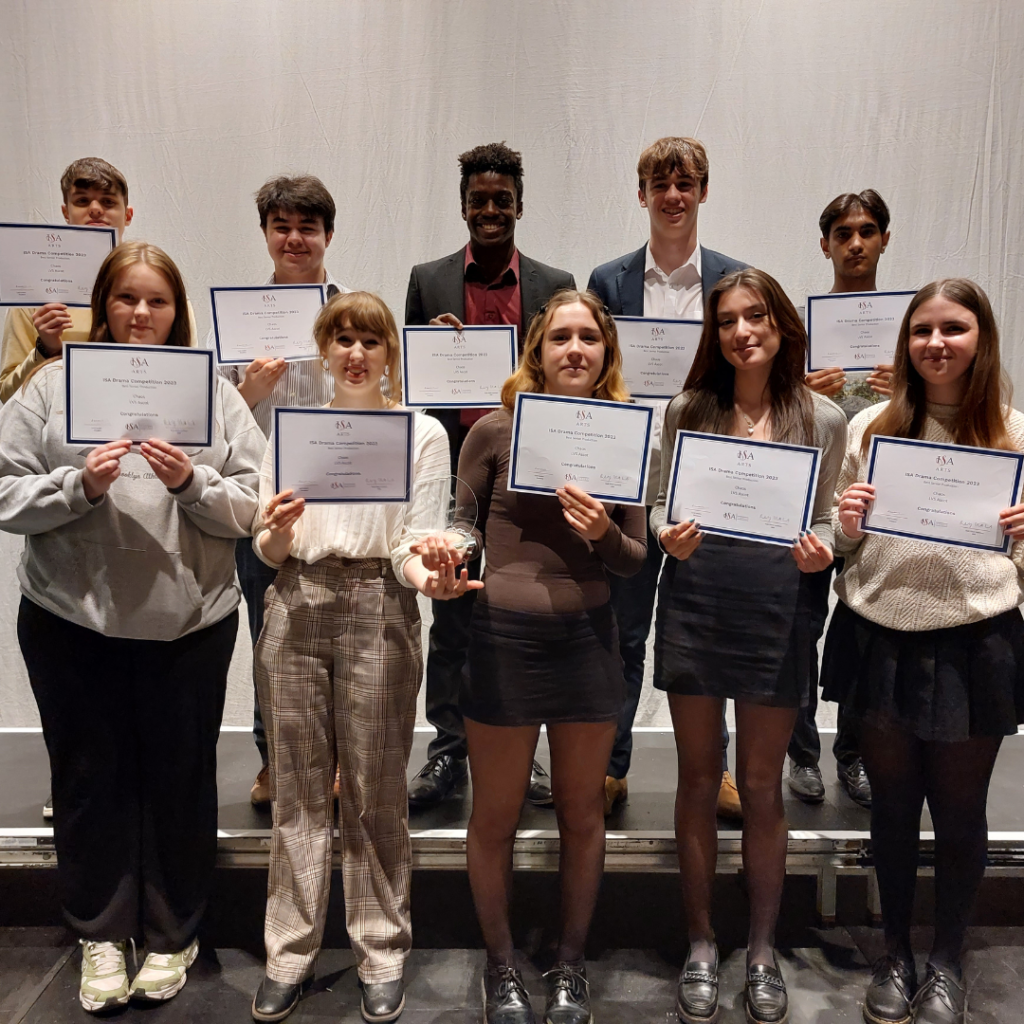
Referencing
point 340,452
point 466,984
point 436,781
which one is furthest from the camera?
point 436,781

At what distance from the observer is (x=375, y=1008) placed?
203 cm

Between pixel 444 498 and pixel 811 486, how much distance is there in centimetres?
82

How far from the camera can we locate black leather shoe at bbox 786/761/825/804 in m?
2.64

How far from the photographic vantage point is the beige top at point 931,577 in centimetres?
188

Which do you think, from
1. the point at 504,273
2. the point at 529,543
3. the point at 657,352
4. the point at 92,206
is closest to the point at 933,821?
the point at 529,543

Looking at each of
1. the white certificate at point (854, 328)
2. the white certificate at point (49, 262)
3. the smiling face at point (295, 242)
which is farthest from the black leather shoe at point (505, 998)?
the white certificate at point (49, 262)

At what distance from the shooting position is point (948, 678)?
6.21ft

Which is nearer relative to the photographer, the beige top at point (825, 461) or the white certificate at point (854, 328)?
the beige top at point (825, 461)

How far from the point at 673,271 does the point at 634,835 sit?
5.49ft

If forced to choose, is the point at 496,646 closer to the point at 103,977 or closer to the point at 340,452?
the point at 340,452

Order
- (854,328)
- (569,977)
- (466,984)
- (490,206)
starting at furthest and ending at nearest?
1. (490,206)
2. (854,328)
3. (466,984)
4. (569,977)

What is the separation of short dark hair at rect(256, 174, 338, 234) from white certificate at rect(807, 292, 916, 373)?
1418 mm

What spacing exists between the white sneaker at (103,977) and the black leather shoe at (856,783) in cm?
215

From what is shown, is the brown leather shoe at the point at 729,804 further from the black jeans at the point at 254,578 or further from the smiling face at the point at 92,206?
the smiling face at the point at 92,206
